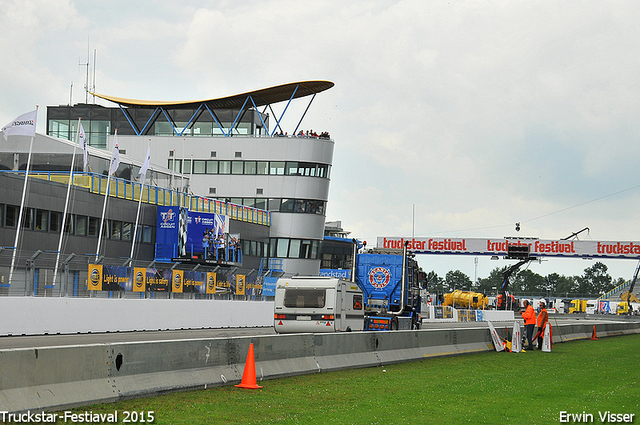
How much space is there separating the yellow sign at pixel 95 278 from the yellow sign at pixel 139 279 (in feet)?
7.92

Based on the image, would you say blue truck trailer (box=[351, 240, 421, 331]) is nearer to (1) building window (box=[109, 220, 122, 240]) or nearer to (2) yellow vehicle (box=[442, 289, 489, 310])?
(1) building window (box=[109, 220, 122, 240])

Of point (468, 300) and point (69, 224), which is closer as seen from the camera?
point (69, 224)

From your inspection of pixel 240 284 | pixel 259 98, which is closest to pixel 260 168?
pixel 259 98

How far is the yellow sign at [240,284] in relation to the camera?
43719mm

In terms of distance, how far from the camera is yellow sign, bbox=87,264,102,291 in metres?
32.4

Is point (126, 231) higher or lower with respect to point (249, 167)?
lower

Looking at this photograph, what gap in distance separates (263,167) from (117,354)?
6002 cm

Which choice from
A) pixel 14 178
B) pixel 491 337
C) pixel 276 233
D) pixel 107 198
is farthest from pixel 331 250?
pixel 491 337

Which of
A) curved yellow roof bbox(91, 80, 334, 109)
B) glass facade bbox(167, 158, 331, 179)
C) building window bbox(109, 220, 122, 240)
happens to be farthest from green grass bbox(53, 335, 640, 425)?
curved yellow roof bbox(91, 80, 334, 109)

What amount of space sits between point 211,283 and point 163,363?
3073cm

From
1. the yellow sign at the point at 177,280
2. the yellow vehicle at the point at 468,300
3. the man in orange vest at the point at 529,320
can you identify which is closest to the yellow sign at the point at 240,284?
the yellow sign at the point at 177,280

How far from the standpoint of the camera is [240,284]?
44.1m

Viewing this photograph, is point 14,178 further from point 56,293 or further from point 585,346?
point 585,346

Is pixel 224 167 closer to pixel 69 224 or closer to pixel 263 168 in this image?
pixel 263 168
